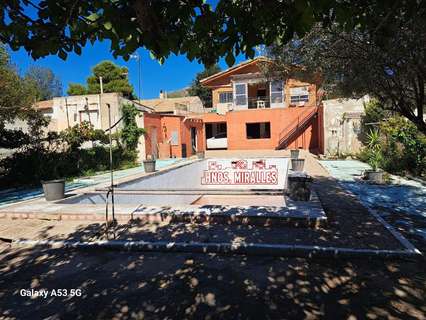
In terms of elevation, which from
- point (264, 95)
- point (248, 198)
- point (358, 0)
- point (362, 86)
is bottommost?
point (248, 198)

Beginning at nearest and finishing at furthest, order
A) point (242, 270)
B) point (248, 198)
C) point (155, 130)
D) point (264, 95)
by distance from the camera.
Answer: point (242, 270) < point (248, 198) < point (155, 130) < point (264, 95)

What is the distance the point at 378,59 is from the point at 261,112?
76.8ft

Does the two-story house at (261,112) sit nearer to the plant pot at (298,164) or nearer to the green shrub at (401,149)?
the green shrub at (401,149)

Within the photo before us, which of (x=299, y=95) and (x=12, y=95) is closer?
(x=12, y=95)

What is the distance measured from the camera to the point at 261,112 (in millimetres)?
27797

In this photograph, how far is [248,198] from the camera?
39.0ft

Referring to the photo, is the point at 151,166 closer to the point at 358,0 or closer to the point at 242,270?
the point at 242,270

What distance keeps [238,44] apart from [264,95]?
30675 mm

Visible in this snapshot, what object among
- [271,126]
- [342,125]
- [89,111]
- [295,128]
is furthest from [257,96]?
[89,111]

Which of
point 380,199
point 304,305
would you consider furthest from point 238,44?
point 380,199

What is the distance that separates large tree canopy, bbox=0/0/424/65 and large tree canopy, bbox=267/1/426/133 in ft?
2.98

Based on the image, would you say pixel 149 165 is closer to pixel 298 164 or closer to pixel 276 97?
pixel 298 164

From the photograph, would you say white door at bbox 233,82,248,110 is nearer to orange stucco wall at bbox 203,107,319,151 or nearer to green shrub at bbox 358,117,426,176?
orange stucco wall at bbox 203,107,319,151

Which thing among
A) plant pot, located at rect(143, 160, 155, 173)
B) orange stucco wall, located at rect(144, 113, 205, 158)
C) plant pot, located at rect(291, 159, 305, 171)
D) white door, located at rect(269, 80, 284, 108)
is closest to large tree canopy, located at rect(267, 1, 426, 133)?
plant pot, located at rect(291, 159, 305, 171)
